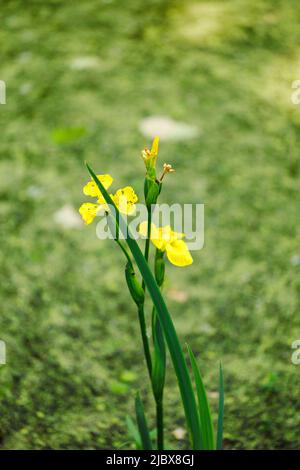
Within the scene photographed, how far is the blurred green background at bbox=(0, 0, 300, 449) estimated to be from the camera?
1.50 metres

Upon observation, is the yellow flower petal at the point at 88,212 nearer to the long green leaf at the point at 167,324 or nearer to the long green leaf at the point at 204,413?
the long green leaf at the point at 167,324

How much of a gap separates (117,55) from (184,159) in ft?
3.39

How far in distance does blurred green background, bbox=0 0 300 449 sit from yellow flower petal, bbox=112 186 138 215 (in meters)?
0.52

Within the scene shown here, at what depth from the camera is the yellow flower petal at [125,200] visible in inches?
34.7

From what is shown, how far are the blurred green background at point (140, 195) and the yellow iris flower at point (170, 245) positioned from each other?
0.46 meters

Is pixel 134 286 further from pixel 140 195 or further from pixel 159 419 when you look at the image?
pixel 140 195

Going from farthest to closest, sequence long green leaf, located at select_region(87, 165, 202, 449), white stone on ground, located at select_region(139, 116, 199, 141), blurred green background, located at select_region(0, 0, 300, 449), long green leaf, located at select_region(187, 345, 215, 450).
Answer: white stone on ground, located at select_region(139, 116, 199, 141)
blurred green background, located at select_region(0, 0, 300, 449)
long green leaf, located at select_region(187, 345, 215, 450)
long green leaf, located at select_region(87, 165, 202, 449)

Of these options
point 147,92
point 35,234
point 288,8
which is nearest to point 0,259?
point 35,234

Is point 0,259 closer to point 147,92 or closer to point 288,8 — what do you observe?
point 147,92

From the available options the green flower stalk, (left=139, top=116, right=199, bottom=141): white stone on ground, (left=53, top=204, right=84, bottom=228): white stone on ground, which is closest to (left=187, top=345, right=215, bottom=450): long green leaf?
the green flower stalk

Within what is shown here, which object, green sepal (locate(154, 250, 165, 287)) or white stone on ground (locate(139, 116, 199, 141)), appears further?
white stone on ground (locate(139, 116, 199, 141))

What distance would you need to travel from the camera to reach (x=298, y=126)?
248 centimetres

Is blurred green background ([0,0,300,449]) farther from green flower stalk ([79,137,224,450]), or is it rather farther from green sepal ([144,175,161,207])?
green sepal ([144,175,161,207])

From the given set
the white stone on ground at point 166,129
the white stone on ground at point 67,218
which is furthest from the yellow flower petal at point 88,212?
the white stone on ground at point 166,129
